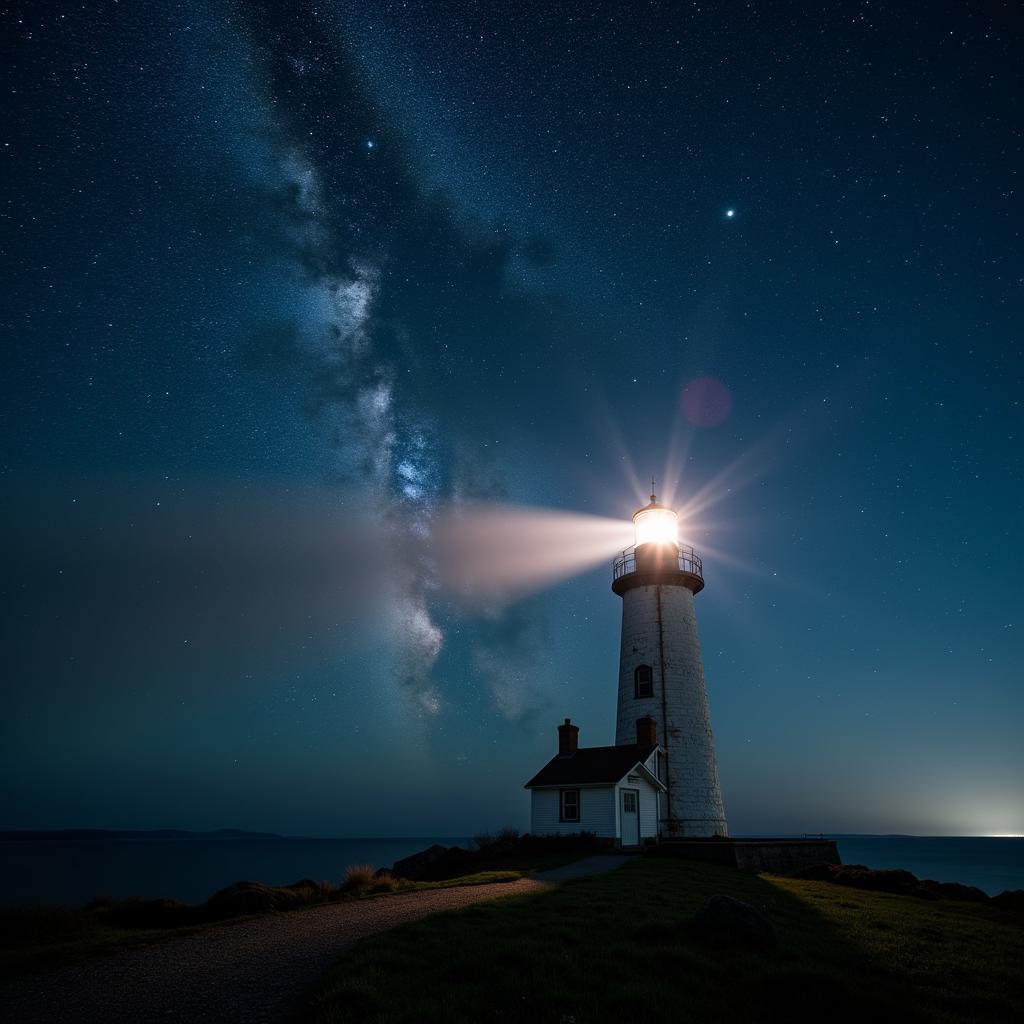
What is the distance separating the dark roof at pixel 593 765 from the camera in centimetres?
2680

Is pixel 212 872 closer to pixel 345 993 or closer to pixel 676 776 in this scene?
pixel 676 776

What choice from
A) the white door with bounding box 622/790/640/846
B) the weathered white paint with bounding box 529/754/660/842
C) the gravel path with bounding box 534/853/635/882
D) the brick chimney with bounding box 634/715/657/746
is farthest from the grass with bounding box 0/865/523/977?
the brick chimney with bounding box 634/715/657/746

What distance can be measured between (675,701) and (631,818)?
5.47 meters

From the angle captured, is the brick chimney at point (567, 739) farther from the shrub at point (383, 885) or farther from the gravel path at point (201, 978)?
the gravel path at point (201, 978)

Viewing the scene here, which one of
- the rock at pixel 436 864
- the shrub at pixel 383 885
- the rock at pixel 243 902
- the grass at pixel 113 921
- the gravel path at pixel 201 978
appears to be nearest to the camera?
the gravel path at pixel 201 978

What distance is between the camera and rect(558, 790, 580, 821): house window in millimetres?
27297

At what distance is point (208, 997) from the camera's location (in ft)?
22.7

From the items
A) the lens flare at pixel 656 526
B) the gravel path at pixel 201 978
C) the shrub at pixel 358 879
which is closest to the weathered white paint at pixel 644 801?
the lens flare at pixel 656 526

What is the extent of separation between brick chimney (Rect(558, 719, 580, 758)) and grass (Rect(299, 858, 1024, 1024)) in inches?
739

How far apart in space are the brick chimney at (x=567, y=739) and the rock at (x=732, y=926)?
71.8 feet

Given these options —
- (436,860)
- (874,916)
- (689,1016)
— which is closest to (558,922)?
(689,1016)

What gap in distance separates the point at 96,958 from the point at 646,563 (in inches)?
1043

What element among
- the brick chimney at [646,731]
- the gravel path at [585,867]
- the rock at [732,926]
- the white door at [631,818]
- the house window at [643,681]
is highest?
the house window at [643,681]

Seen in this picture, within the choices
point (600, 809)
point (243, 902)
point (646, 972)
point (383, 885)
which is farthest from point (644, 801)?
point (646, 972)
